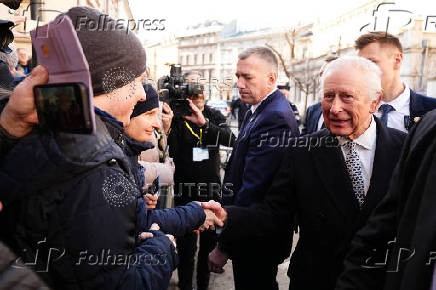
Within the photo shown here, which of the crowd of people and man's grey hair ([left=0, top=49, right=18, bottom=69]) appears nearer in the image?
the crowd of people

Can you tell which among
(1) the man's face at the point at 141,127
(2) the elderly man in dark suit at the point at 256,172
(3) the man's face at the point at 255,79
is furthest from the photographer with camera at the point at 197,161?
(1) the man's face at the point at 141,127

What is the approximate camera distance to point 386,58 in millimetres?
3016

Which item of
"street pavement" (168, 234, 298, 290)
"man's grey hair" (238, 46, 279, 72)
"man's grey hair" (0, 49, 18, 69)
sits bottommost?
"street pavement" (168, 234, 298, 290)

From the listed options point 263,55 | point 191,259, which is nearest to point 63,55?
point 263,55

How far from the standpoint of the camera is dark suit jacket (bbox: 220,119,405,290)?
1867 millimetres

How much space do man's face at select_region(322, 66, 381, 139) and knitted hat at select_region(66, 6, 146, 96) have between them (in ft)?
4.05

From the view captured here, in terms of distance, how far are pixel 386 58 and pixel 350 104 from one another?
1.33m

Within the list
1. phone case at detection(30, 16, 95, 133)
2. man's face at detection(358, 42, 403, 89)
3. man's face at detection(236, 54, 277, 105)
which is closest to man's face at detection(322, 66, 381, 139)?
man's face at detection(236, 54, 277, 105)

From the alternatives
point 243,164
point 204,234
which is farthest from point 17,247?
point 204,234

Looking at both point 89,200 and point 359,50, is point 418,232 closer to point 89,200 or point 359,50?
point 89,200

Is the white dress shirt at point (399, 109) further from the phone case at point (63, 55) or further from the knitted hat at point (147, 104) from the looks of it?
the phone case at point (63, 55)

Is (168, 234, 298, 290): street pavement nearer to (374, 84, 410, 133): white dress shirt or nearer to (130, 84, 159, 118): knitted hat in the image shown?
(374, 84, 410, 133): white dress shirt

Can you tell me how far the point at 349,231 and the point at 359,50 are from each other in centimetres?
197

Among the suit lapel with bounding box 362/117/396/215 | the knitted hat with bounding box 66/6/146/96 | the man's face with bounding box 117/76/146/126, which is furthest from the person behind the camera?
the suit lapel with bounding box 362/117/396/215
